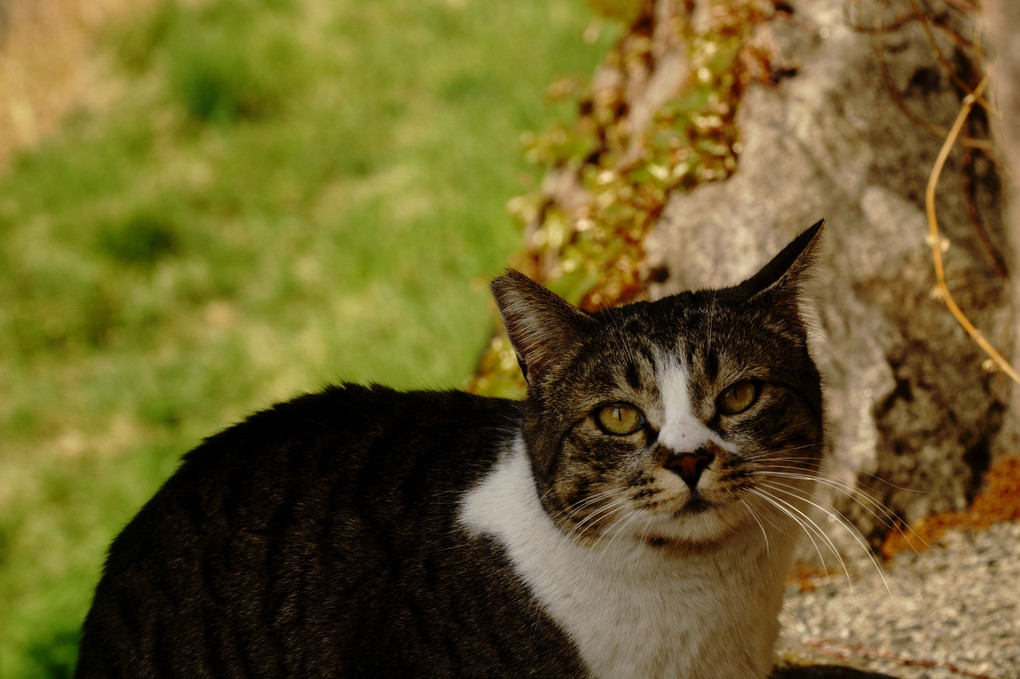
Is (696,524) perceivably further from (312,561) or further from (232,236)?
(232,236)

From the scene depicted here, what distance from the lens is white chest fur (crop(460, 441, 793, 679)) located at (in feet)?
6.25

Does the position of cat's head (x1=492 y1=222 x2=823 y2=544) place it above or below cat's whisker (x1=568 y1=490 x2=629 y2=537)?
above

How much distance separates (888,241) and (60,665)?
118 inches

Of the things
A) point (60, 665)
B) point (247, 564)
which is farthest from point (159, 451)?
point (247, 564)

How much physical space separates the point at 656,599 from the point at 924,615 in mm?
1059

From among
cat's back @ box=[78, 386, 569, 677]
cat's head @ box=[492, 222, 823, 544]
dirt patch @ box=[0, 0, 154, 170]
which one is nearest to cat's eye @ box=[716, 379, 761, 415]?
cat's head @ box=[492, 222, 823, 544]

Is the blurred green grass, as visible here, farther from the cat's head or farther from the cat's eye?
the cat's eye

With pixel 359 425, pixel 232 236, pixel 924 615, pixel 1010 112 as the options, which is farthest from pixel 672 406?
pixel 232 236

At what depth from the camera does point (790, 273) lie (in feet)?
6.61

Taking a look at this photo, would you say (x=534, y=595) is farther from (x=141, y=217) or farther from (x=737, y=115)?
(x=141, y=217)

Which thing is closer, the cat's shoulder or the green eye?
the green eye

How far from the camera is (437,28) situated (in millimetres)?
5934

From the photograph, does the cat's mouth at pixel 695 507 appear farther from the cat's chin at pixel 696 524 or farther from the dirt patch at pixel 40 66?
the dirt patch at pixel 40 66

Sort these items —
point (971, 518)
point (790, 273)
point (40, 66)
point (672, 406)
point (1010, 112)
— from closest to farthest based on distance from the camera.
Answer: point (672, 406) < point (790, 273) < point (971, 518) < point (1010, 112) < point (40, 66)
